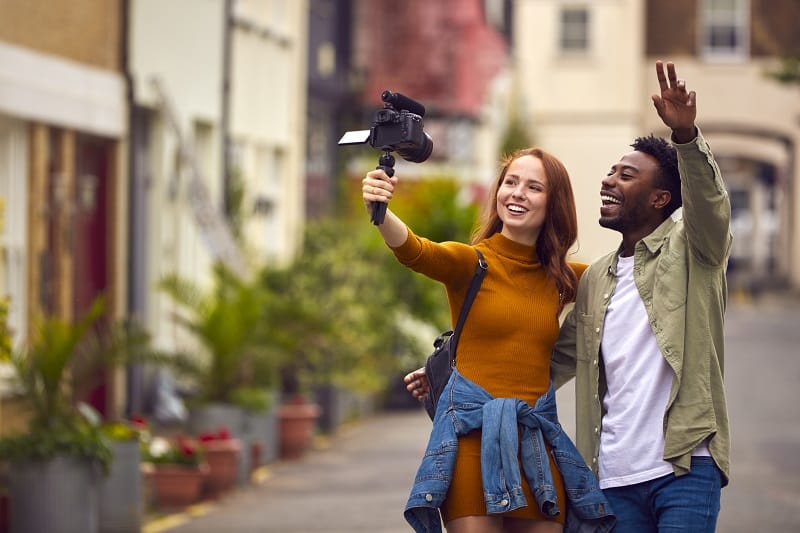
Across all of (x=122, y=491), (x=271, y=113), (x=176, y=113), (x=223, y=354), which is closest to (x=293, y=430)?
(x=223, y=354)

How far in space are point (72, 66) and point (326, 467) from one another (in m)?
4.02

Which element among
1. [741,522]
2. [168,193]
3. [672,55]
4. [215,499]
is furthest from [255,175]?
[672,55]

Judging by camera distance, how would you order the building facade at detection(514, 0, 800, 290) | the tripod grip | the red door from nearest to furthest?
the tripod grip → the red door → the building facade at detection(514, 0, 800, 290)

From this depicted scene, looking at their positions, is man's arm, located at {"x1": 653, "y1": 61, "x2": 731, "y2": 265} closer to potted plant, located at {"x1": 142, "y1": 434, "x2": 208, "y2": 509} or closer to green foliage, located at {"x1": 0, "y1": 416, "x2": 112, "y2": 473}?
green foliage, located at {"x1": 0, "y1": 416, "x2": 112, "y2": 473}

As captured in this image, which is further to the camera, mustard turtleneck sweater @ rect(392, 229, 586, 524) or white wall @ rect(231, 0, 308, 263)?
white wall @ rect(231, 0, 308, 263)

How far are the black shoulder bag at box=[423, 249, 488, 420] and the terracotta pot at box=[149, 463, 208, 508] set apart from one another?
6.91 meters

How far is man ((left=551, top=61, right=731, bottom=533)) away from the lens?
5.50 metres

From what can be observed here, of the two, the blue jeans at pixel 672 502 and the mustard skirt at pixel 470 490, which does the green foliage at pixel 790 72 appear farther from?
the mustard skirt at pixel 470 490

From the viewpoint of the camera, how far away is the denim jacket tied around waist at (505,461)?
5504 millimetres

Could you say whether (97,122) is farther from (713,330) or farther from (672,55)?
(672,55)

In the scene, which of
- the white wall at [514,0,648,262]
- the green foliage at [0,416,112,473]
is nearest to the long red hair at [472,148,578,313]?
the green foliage at [0,416,112,473]

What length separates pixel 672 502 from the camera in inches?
217

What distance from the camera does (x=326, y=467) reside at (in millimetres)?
15781

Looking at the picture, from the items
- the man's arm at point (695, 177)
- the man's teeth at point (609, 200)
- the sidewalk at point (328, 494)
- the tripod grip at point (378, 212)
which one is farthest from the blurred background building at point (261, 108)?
the man's arm at point (695, 177)
